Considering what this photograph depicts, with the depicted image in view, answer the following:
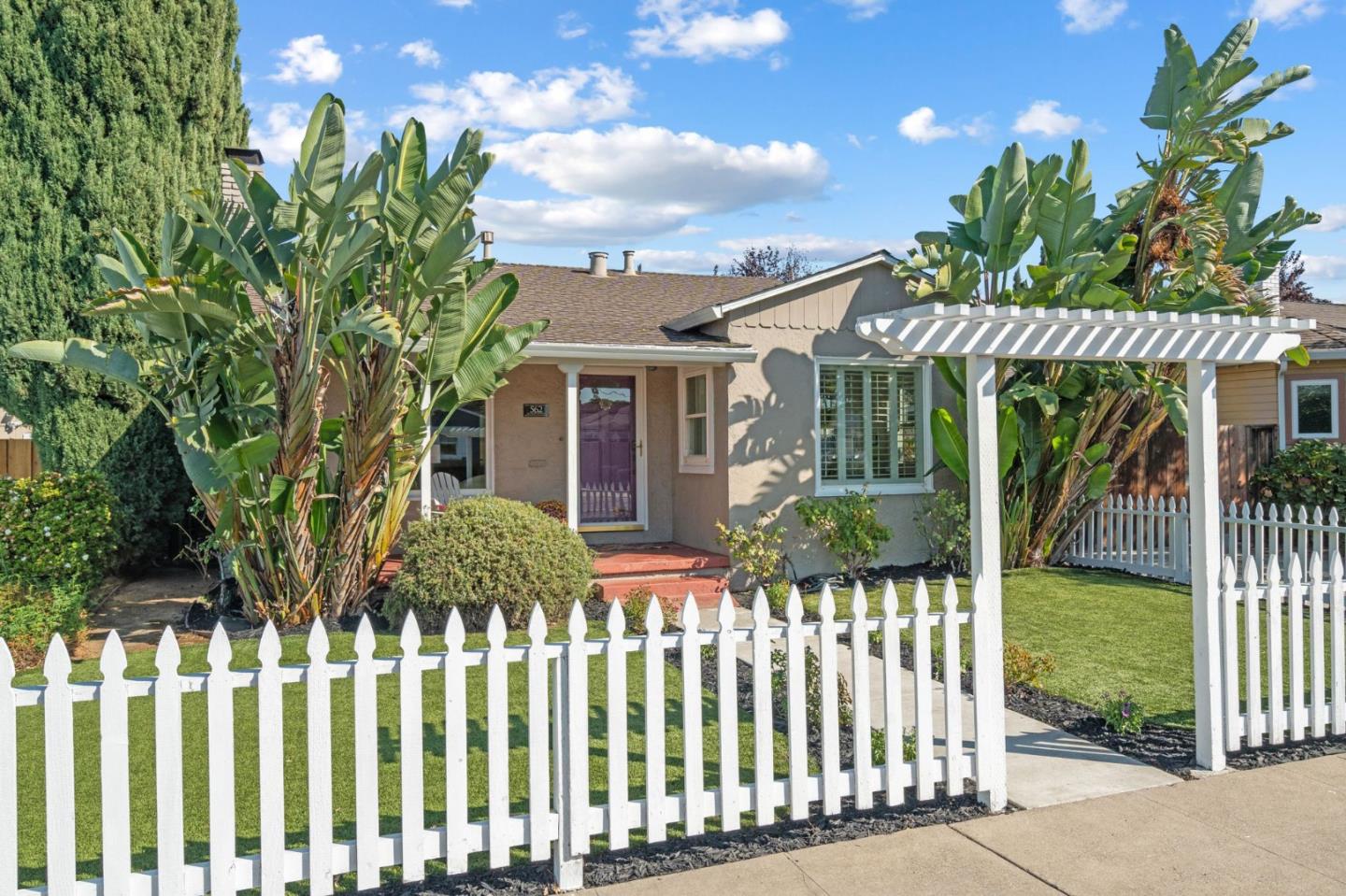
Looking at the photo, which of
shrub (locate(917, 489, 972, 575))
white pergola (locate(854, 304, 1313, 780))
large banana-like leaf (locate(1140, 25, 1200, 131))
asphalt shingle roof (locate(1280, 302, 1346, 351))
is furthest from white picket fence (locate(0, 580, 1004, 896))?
asphalt shingle roof (locate(1280, 302, 1346, 351))

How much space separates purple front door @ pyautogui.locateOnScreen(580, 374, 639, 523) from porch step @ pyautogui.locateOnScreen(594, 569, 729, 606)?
85.7 inches

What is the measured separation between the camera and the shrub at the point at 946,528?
442 inches

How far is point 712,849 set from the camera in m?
4.02

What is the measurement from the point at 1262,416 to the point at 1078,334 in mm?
12637

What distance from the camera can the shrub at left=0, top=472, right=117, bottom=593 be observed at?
883 centimetres

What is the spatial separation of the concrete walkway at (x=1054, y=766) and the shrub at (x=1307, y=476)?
960cm

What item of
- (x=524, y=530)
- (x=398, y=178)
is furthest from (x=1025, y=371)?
(x=398, y=178)

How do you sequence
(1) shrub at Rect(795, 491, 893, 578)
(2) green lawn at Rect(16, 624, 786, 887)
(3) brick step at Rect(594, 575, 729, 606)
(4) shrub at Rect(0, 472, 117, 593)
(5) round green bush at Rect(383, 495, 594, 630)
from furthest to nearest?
1. (1) shrub at Rect(795, 491, 893, 578)
2. (3) brick step at Rect(594, 575, 729, 606)
3. (4) shrub at Rect(0, 472, 117, 593)
4. (5) round green bush at Rect(383, 495, 594, 630)
5. (2) green lawn at Rect(16, 624, 786, 887)

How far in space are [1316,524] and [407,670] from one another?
879 cm

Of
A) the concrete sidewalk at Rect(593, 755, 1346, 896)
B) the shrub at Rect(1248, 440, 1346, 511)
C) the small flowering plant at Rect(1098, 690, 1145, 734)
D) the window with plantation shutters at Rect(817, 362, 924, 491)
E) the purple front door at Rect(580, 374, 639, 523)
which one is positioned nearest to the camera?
the concrete sidewalk at Rect(593, 755, 1346, 896)

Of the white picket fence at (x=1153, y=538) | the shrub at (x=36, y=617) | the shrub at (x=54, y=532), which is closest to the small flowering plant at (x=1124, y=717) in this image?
the white picket fence at (x=1153, y=538)

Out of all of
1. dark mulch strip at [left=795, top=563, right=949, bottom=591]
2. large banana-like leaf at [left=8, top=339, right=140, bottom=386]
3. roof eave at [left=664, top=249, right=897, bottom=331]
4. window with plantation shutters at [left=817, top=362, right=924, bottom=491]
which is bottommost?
dark mulch strip at [left=795, top=563, right=949, bottom=591]

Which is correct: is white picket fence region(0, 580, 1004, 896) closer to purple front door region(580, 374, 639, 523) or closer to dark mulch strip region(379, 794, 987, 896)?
dark mulch strip region(379, 794, 987, 896)

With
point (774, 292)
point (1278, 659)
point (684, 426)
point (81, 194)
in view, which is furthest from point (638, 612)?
point (81, 194)
